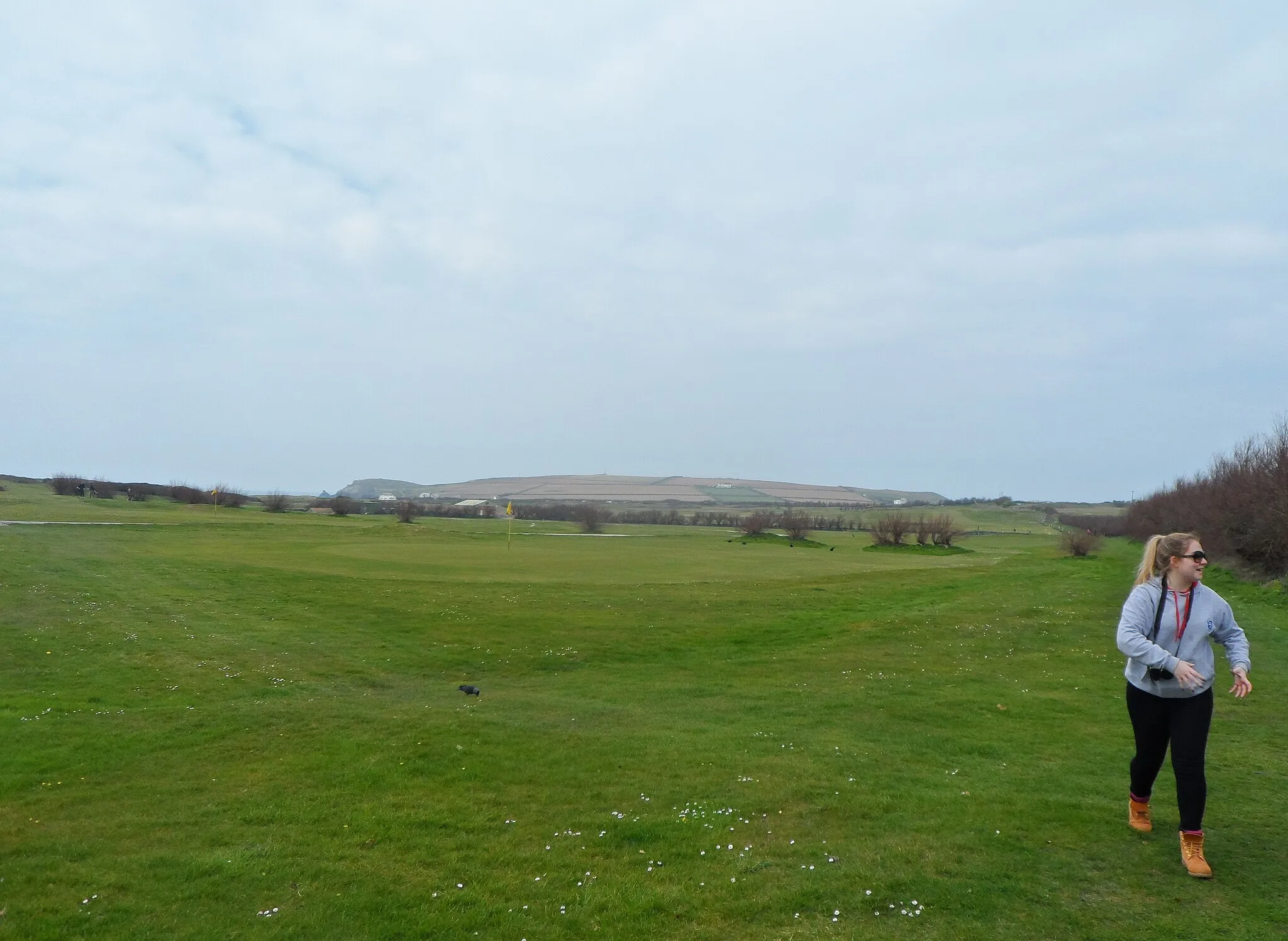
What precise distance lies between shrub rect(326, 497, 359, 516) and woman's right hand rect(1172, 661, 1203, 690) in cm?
11096

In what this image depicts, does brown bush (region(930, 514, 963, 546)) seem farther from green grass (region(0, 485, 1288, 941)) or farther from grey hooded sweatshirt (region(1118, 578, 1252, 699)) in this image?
grey hooded sweatshirt (region(1118, 578, 1252, 699))

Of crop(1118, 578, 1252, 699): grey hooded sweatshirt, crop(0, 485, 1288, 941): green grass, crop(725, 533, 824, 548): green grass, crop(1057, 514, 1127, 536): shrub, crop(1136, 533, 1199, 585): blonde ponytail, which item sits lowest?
crop(725, 533, 824, 548): green grass

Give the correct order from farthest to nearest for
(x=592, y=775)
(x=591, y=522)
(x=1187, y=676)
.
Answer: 1. (x=591, y=522)
2. (x=592, y=775)
3. (x=1187, y=676)

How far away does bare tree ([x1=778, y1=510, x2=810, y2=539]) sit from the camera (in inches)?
3873

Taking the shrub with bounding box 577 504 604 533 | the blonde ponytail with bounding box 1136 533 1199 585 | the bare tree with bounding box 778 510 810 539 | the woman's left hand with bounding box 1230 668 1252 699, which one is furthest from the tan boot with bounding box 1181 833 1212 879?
the shrub with bounding box 577 504 604 533

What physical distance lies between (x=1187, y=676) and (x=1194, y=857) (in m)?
1.58

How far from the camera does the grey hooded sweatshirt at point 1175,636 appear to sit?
24.0 ft

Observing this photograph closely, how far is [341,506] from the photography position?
388 feet

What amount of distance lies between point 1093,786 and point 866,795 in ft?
9.15

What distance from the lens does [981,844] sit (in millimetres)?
7871

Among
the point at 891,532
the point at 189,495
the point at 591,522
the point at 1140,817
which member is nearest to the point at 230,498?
the point at 189,495

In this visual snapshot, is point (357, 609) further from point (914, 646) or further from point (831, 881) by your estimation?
point (831, 881)

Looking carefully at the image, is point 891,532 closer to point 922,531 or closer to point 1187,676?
point 922,531

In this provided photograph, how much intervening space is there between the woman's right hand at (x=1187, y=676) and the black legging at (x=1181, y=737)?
0.29 meters
